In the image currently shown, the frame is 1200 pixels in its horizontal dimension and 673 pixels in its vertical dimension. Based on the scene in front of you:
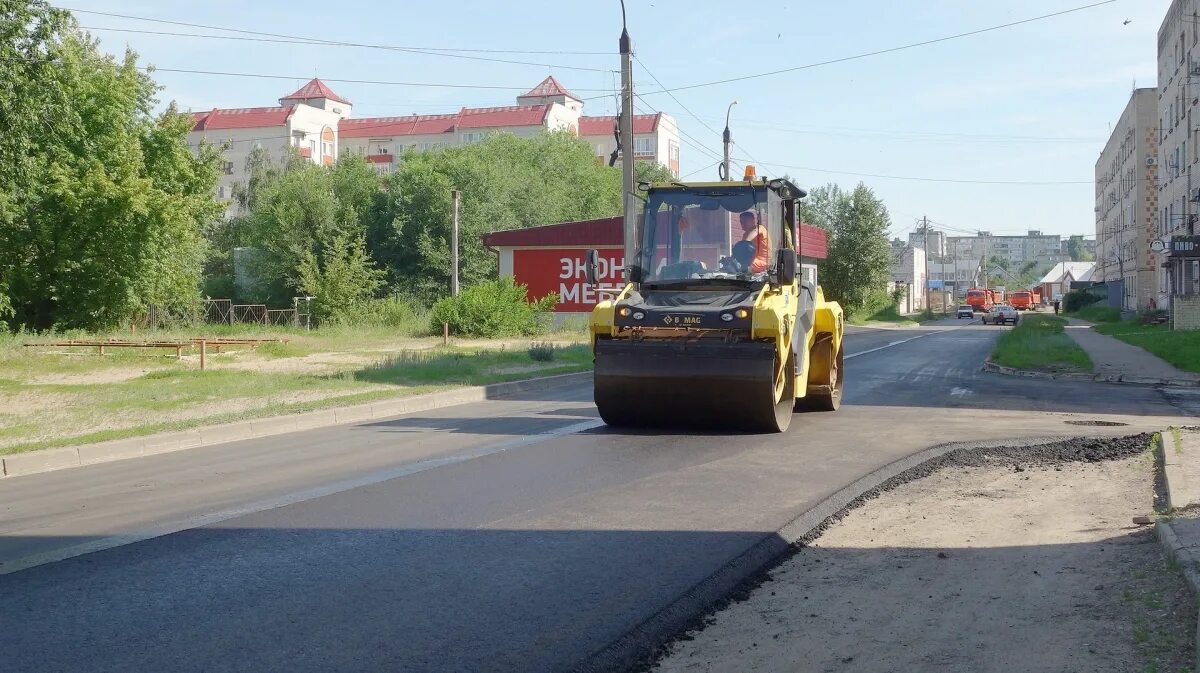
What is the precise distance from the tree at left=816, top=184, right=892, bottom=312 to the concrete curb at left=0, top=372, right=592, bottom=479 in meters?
65.7

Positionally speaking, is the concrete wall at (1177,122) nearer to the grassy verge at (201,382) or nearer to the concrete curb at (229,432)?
the grassy verge at (201,382)

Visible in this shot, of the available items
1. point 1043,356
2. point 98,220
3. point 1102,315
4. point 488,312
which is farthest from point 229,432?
point 1102,315

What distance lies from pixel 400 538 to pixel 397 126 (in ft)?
404

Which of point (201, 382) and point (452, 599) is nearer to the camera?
point (452, 599)

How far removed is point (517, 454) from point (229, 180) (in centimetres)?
12014

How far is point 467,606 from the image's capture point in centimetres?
553

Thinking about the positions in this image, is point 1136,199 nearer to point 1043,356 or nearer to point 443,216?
point 443,216

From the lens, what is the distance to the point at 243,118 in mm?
117062

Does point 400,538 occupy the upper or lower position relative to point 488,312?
lower

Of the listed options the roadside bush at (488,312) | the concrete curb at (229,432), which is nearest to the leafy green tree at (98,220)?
the roadside bush at (488,312)

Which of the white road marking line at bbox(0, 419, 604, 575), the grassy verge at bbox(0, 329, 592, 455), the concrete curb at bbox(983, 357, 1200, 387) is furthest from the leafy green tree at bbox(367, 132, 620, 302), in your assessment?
the white road marking line at bbox(0, 419, 604, 575)

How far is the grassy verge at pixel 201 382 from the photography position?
1470 cm

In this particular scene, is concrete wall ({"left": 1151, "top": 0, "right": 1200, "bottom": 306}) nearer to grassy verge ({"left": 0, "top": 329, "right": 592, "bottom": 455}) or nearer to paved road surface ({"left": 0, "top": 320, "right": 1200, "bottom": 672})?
grassy verge ({"left": 0, "top": 329, "right": 592, "bottom": 455})

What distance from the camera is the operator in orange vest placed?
42.2 feet
